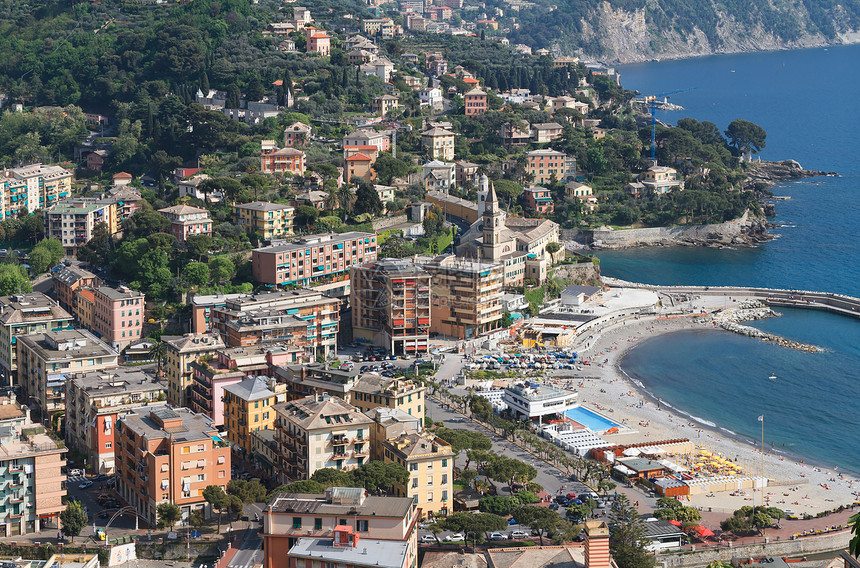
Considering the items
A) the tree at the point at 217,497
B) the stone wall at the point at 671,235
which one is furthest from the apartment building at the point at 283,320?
the stone wall at the point at 671,235

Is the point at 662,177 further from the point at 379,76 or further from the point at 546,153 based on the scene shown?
the point at 379,76

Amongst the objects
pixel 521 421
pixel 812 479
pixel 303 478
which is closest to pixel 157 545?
pixel 303 478

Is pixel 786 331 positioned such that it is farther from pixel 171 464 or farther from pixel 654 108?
pixel 654 108

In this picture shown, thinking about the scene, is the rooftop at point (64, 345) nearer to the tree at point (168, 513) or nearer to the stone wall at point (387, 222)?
the tree at point (168, 513)

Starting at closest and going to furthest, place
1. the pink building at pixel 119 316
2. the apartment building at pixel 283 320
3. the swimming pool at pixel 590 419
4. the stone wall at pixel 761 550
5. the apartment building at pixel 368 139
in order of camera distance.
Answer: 1. the stone wall at pixel 761 550
2. the swimming pool at pixel 590 419
3. the apartment building at pixel 283 320
4. the pink building at pixel 119 316
5. the apartment building at pixel 368 139

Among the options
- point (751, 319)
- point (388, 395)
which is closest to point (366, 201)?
point (751, 319)

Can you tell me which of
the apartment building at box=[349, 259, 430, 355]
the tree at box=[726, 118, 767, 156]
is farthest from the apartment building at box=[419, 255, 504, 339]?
the tree at box=[726, 118, 767, 156]
